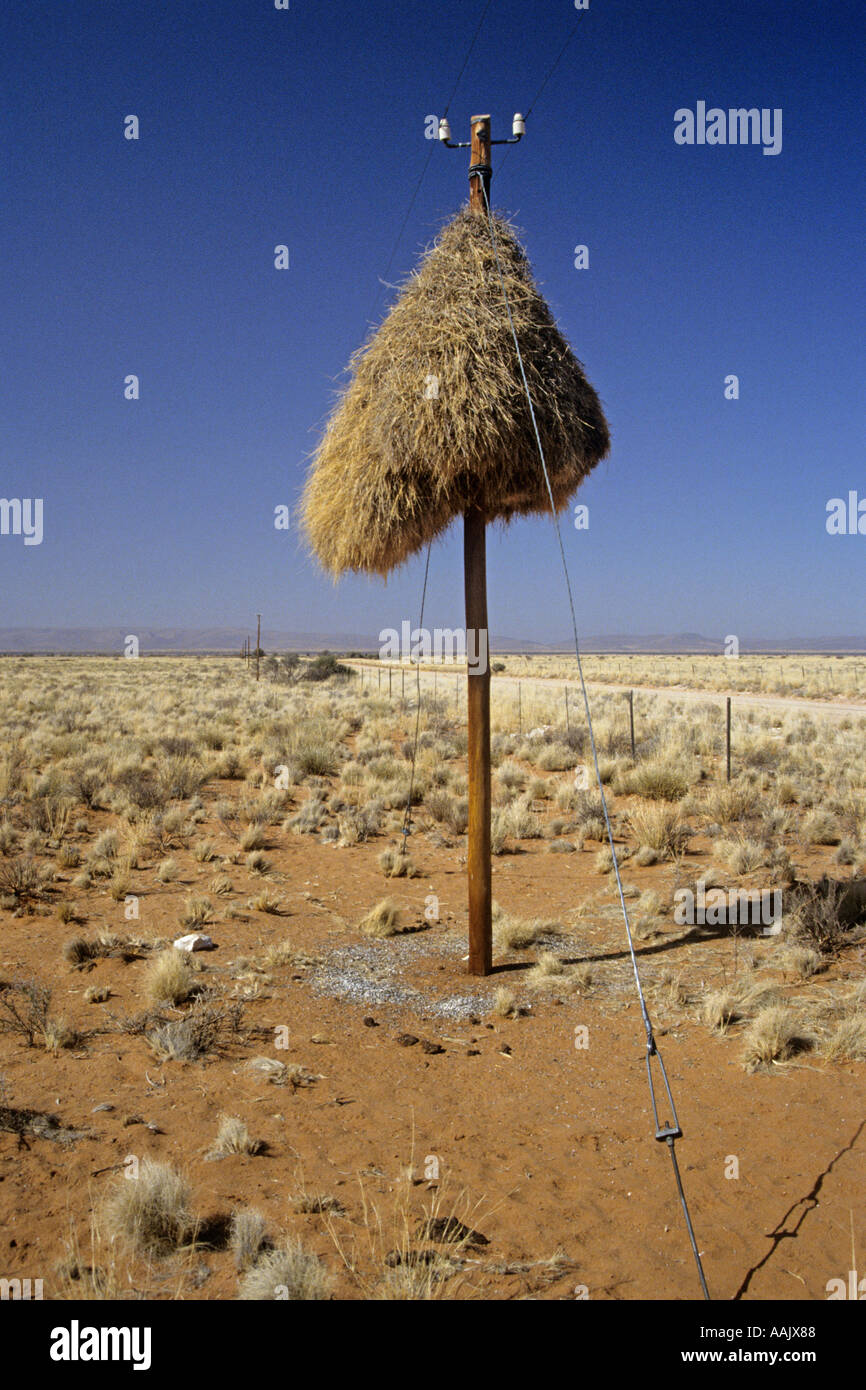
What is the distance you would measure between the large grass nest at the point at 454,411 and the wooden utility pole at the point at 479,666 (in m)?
0.20

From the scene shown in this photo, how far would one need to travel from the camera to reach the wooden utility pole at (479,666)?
6.30 meters

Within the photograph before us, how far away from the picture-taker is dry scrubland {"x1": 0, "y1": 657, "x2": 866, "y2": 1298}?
3.34m

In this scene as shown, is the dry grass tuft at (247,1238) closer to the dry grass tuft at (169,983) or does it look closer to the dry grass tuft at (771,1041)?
the dry grass tuft at (169,983)

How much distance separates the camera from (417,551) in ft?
22.9

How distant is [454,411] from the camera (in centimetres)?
568

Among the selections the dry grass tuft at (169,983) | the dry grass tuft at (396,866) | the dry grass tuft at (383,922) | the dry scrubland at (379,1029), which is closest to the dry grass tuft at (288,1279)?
the dry scrubland at (379,1029)

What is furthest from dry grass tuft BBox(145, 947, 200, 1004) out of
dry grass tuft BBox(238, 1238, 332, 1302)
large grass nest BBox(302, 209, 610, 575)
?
large grass nest BBox(302, 209, 610, 575)

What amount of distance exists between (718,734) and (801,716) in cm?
656

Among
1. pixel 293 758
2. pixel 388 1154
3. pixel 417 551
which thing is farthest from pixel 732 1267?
pixel 293 758

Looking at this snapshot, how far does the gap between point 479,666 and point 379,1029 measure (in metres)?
2.77

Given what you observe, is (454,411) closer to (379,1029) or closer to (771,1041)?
(379,1029)

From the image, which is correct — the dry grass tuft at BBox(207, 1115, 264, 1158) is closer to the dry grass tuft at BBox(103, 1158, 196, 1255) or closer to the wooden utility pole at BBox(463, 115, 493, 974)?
the dry grass tuft at BBox(103, 1158, 196, 1255)

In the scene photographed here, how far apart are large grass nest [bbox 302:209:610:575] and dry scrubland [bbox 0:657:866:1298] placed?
12.1ft
